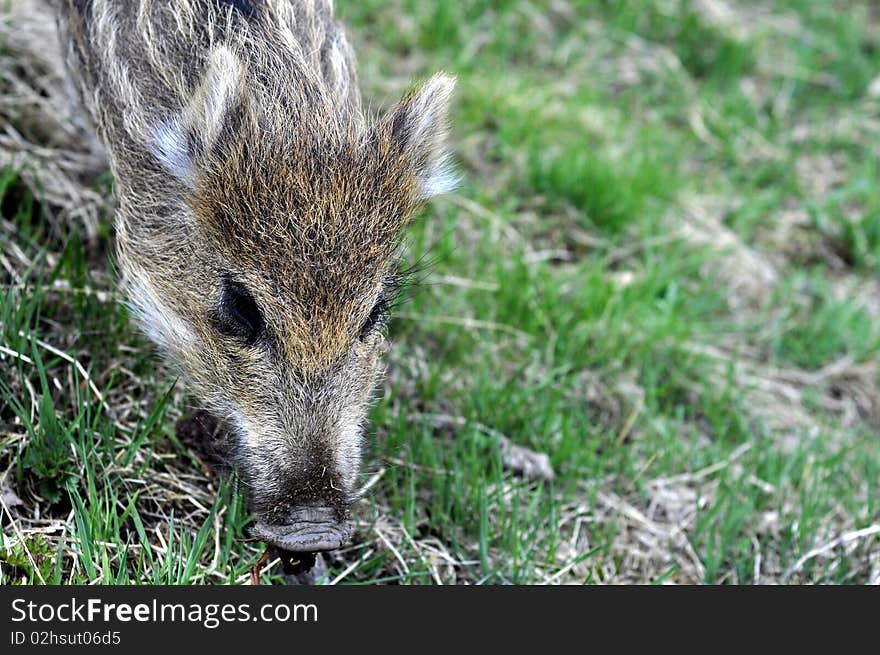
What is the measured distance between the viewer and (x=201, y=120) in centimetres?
339

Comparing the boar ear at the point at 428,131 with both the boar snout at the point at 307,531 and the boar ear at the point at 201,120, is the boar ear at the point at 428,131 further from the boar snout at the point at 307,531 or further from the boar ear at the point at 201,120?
the boar snout at the point at 307,531

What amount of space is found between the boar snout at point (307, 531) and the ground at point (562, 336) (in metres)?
0.38

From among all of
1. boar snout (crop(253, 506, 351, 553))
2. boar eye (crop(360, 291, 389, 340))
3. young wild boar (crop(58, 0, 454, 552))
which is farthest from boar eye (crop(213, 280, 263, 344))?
boar snout (crop(253, 506, 351, 553))

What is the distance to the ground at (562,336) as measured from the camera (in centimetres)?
364

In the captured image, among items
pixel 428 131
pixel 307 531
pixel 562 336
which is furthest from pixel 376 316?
pixel 562 336

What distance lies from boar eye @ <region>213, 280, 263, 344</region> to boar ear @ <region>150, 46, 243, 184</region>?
1.30 ft

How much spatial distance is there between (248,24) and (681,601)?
2431mm

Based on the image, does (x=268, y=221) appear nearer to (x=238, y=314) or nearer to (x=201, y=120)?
(x=238, y=314)

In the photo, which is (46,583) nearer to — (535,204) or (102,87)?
(102,87)

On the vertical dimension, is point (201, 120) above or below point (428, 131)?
above

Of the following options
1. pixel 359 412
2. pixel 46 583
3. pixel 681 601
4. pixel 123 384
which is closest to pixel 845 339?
pixel 681 601

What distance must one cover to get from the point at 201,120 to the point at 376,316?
821mm

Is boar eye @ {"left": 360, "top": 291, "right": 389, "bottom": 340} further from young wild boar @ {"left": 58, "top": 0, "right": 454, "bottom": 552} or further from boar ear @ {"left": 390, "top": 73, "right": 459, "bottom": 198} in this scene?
boar ear @ {"left": 390, "top": 73, "right": 459, "bottom": 198}

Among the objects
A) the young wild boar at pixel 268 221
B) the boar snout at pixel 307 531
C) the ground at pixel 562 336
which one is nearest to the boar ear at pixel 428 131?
the young wild boar at pixel 268 221
